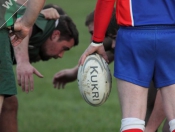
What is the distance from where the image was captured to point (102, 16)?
17.1 feet

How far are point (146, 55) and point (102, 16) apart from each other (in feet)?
1.49

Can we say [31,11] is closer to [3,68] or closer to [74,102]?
[3,68]

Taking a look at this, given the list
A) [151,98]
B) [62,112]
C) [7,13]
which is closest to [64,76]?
[151,98]

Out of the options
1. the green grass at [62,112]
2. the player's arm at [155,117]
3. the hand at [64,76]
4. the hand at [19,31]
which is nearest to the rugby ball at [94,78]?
the hand at [19,31]

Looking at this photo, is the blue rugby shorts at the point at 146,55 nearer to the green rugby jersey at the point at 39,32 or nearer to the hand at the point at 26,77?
the hand at the point at 26,77

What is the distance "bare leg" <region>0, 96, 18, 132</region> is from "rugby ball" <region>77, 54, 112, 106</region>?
4.18 ft

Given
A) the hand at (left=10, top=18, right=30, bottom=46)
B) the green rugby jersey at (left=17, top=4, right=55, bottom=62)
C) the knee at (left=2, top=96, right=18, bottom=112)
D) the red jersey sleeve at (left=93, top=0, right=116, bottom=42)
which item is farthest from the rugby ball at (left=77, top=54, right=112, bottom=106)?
the green rugby jersey at (left=17, top=4, right=55, bottom=62)

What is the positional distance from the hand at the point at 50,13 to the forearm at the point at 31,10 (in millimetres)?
1669

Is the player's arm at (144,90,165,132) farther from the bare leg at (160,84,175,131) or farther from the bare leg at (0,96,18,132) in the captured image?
the bare leg at (0,96,18,132)

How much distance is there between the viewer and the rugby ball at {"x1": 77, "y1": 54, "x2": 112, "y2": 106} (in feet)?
18.0

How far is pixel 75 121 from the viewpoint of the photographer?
8.93 m

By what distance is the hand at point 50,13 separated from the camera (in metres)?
7.10

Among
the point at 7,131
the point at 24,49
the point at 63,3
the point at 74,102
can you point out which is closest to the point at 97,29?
the point at 24,49

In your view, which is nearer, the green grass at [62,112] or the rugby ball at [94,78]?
the rugby ball at [94,78]
